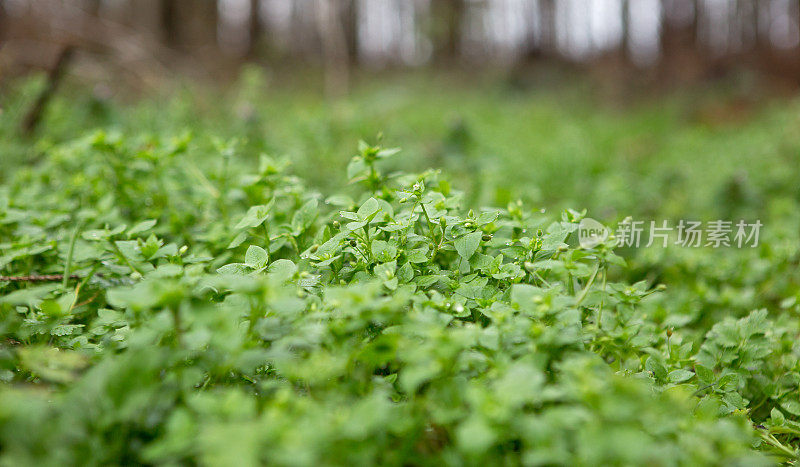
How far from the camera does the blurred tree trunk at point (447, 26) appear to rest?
628 inches

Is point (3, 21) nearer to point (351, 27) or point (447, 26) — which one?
point (351, 27)

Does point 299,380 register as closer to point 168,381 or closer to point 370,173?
point 168,381

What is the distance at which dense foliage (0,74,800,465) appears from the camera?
2.89ft

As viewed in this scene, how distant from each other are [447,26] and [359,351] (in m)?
16.6

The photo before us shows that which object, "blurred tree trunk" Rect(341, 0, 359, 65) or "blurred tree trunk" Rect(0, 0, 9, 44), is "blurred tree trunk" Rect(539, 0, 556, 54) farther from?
"blurred tree trunk" Rect(0, 0, 9, 44)

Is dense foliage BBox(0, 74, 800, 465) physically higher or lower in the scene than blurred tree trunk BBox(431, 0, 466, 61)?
lower

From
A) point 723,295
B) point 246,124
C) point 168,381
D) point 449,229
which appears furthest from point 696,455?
point 246,124

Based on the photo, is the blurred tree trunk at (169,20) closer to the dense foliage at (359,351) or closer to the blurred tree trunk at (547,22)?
the blurred tree trunk at (547,22)

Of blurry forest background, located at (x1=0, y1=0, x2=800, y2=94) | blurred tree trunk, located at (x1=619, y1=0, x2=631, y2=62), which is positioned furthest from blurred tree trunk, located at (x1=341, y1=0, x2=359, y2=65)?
blurred tree trunk, located at (x1=619, y1=0, x2=631, y2=62)

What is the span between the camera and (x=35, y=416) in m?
0.86

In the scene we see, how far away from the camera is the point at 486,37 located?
20156 mm

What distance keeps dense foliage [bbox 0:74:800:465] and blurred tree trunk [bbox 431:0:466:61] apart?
599 inches

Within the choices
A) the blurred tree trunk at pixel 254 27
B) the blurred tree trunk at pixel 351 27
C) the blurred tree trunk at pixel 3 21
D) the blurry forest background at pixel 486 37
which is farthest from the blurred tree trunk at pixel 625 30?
the blurred tree trunk at pixel 3 21

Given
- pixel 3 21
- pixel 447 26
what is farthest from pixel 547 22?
pixel 3 21
